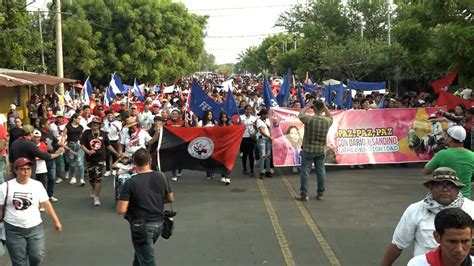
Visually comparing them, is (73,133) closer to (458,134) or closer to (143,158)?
(143,158)

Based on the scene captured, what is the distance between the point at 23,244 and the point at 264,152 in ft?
23.2

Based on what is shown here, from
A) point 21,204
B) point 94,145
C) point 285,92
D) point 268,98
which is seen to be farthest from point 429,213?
point 285,92

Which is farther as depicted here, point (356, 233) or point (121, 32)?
point (121, 32)

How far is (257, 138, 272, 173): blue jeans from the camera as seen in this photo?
38.8 feet

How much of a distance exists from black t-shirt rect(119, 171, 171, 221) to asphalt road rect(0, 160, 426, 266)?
1.24 meters

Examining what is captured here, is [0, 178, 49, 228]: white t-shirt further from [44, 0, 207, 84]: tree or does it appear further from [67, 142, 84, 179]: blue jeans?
[44, 0, 207, 84]: tree

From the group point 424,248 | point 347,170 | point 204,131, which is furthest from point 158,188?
point 347,170

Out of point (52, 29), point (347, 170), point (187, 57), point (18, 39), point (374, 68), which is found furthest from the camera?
point (187, 57)

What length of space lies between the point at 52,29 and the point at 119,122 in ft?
93.4

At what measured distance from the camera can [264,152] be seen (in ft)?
38.9

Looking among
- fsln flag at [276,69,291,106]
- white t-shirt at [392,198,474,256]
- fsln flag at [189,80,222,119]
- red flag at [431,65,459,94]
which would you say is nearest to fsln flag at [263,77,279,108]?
fsln flag at [189,80,222,119]

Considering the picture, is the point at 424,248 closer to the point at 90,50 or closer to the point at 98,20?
the point at 90,50

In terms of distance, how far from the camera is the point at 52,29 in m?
37.8

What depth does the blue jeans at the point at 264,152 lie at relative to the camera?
38.8 feet
